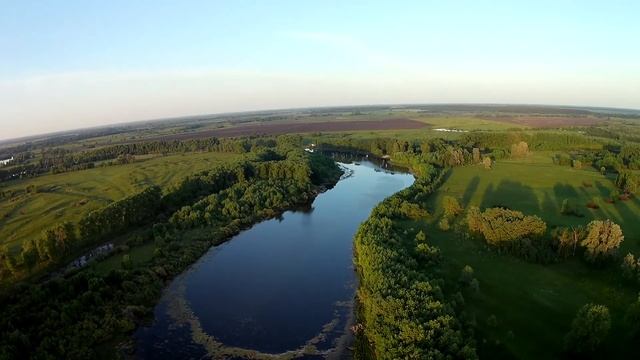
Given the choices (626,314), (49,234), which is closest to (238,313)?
(49,234)

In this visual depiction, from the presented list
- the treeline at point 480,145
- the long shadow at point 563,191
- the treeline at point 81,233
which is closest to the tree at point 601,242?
the long shadow at point 563,191

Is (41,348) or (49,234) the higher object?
(49,234)

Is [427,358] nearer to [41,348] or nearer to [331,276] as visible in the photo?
[331,276]

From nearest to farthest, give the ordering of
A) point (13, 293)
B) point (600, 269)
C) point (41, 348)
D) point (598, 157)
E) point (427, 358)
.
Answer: point (427, 358) → point (41, 348) → point (13, 293) → point (600, 269) → point (598, 157)

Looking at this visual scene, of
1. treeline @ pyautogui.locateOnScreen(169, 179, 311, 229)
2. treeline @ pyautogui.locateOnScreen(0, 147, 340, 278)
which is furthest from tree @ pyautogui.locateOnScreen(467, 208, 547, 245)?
treeline @ pyautogui.locateOnScreen(0, 147, 340, 278)

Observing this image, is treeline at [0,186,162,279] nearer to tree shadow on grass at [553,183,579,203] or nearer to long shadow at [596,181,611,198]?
tree shadow on grass at [553,183,579,203]

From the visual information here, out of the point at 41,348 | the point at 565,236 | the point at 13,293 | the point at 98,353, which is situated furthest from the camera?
the point at 565,236
